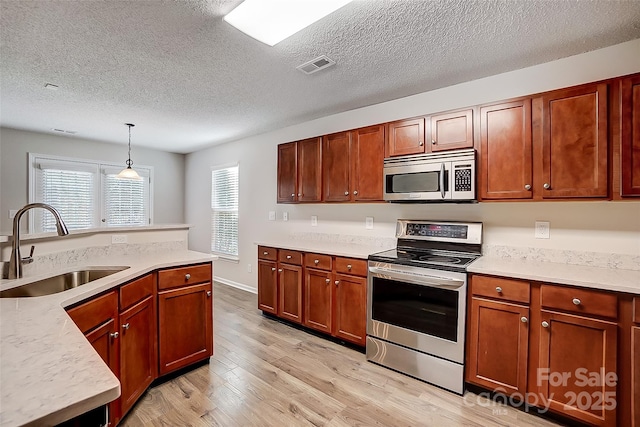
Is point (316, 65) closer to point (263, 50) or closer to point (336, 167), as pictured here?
point (263, 50)

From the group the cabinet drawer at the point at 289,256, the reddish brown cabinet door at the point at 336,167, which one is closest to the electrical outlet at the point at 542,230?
the reddish brown cabinet door at the point at 336,167

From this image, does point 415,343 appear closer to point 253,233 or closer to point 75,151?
point 253,233

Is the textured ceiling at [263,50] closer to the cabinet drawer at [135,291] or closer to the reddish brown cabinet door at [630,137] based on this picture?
the reddish brown cabinet door at [630,137]

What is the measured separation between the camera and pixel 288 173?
12.3 ft

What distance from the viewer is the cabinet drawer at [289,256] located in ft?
10.7

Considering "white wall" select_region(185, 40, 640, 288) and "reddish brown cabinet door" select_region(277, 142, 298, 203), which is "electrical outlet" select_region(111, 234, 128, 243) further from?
"white wall" select_region(185, 40, 640, 288)

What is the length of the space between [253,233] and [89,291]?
127 inches

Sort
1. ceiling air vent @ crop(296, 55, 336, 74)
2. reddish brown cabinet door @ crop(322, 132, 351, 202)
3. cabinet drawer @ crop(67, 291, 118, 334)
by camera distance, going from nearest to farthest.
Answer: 1. cabinet drawer @ crop(67, 291, 118, 334)
2. ceiling air vent @ crop(296, 55, 336, 74)
3. reddish brown cabinet door @ crop(322, 132, 351, 202)

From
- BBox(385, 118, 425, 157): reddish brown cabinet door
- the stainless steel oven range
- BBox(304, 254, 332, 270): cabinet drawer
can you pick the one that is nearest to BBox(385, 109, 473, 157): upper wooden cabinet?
BBox(385, 118, 425, 157): reddish brown cabinet door

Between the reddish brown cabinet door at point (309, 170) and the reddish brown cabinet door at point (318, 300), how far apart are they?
2.90 ft

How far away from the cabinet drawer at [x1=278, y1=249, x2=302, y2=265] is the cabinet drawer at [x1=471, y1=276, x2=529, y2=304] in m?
1.72

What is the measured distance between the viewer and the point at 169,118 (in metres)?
3.90

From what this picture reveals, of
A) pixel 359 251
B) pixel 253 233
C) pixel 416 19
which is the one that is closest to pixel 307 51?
pixel 416 19

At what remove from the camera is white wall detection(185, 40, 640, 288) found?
2.14m
